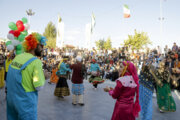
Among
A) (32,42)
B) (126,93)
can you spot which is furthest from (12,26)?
(126,93)

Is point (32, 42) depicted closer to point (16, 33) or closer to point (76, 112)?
point (16, 33)

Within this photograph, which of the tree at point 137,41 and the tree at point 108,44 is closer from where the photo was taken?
the tree at point 137,41

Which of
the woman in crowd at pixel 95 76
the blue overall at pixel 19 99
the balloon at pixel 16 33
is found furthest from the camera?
the woman in crowd at pixel 95 76

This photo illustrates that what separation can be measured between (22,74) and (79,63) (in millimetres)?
4059

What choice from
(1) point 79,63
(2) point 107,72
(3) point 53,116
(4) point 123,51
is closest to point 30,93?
(3) point 53,116

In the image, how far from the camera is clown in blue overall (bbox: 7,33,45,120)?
2264mm

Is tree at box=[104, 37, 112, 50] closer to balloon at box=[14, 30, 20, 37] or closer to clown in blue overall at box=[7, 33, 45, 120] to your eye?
balloon at box=[14, 30, 20, 37]

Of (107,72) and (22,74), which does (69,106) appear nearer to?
(22,74)

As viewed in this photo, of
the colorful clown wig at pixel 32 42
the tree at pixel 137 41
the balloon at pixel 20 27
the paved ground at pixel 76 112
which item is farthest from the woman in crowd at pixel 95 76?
the tree at pixel 137 41

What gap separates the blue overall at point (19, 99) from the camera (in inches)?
88.6

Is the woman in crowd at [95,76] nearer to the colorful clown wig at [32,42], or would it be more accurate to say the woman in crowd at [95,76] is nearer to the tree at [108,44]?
the colorful clown wig at [32,42]

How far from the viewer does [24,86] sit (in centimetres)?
230

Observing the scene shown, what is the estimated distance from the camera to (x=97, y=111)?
5461 millimetres

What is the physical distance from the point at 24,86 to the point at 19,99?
0.63 feet
